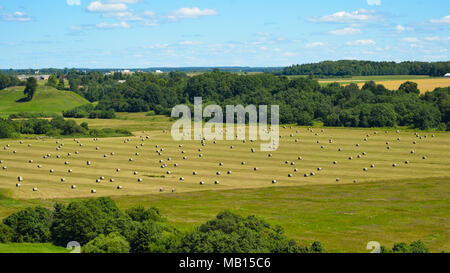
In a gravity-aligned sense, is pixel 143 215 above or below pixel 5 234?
above

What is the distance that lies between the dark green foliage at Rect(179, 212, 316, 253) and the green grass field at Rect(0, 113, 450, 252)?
661 cm

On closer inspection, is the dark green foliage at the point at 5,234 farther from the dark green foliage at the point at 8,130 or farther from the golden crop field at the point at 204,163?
the dark green foliage at the point at 8,130

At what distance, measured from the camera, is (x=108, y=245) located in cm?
4000

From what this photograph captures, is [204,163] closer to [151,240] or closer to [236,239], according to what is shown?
[151,240]

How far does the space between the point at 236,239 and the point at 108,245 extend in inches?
371

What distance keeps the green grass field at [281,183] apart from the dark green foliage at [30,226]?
1215 centimetres

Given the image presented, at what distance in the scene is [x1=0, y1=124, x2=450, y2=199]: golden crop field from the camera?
246 feet

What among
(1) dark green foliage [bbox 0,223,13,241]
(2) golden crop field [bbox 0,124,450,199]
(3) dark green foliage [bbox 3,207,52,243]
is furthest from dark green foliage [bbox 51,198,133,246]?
(2) golden crop field [bbox 0,124,450,199]

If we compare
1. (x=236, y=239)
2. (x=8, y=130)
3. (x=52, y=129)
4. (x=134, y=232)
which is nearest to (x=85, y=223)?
(x=134, y=232)

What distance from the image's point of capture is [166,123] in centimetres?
17050

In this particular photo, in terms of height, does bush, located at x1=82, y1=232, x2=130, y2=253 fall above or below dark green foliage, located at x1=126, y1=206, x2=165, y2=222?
above

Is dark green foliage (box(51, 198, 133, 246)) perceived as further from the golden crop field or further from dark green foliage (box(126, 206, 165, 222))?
the golden crop field
